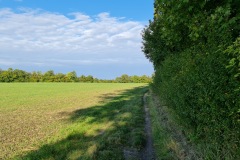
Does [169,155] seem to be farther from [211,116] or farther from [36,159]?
[36,159]

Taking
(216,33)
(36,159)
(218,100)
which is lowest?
(36,159)

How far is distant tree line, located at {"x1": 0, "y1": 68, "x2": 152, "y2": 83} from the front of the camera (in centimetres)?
9212

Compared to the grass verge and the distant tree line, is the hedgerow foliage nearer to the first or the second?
the grass verge

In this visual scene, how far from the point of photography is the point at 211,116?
5.58 metres

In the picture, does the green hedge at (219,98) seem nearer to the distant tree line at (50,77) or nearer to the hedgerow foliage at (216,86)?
the hedgerow foliage at (216,86)

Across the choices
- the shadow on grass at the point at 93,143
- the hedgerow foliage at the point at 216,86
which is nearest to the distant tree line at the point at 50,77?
the shadow on grass at the point at 93,143

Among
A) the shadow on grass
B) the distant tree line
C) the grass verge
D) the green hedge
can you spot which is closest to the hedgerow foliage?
the green hedge

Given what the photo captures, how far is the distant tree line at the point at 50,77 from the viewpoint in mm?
92125

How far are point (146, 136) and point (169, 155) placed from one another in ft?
9.64

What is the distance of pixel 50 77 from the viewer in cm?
9769

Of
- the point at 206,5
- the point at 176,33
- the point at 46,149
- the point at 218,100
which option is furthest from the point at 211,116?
the point at 176,33

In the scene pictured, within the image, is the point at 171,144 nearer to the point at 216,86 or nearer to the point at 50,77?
the point at 216,86

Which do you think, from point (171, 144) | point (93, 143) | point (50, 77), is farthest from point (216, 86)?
point (50, 77)

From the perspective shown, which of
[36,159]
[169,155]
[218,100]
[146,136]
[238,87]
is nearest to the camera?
[238,87]
